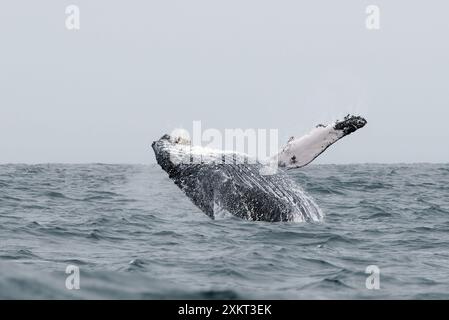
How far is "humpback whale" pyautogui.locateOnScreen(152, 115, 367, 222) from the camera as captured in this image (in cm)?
1148

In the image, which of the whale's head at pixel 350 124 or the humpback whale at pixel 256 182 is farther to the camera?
the humpback whale at pixel 256 182

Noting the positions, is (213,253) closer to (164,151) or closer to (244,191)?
(244,191)

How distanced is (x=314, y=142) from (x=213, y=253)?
2.49m

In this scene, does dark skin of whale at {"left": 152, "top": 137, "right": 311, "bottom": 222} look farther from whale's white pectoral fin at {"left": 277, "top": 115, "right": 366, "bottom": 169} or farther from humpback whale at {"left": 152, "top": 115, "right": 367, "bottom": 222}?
whale's white pectoral fin at {"left": 277, "top": 115, "right": 366, "bottom": 169}

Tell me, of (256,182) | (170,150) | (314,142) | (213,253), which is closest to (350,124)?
(314,142)

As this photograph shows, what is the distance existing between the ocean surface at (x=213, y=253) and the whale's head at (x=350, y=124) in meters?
1.84

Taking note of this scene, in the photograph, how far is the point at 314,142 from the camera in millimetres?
11398

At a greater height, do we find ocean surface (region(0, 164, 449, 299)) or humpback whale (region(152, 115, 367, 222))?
humpback whale (region(152, 115, 367, 222))

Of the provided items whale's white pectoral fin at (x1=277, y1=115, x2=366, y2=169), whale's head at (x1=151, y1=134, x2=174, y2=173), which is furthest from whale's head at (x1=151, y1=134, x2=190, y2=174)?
whale's white pectoral fin at (x1=277, y1=115, x2=366, y2=169)

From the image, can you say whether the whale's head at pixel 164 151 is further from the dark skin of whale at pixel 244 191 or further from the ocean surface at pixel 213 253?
the ocean surface at pixel 213 253

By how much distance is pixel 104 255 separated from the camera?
10.4 meters

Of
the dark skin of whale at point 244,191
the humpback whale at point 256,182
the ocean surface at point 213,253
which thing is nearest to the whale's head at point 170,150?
the humpback whale at point 256,182

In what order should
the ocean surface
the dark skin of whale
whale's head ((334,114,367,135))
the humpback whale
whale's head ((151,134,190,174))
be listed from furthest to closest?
whale's head ((151,134,190,174)), the dark skin of whale, the humpback whale, whale's head ((334,114,367,135)), the ocean surface

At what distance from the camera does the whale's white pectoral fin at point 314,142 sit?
434 inches
